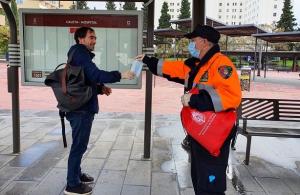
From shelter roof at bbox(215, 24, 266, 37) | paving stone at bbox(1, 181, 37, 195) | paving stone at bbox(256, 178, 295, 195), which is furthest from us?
shelter roof at bbox(215, 24, 266, 37)

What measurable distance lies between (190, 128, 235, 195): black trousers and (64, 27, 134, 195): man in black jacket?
1.05 m

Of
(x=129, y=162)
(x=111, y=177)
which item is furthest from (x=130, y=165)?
(x=111, y=177)

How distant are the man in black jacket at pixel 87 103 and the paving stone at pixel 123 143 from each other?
1.84m

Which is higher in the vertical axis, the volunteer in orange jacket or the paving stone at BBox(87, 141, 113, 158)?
the volunteer in orange jacket

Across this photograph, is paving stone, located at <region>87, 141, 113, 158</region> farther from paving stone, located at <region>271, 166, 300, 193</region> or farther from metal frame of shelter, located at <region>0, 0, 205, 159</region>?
paving stone, located at <region>271, 166, 300, 193</region>

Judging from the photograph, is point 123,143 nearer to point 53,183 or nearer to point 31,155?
point 31,155

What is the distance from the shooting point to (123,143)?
578 cm

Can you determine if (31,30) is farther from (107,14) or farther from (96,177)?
(96,177)

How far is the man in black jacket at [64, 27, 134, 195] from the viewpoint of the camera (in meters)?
3.27

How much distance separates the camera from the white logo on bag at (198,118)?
2742mm

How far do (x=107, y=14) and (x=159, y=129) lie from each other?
9.65ft

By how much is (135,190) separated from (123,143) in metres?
1.98

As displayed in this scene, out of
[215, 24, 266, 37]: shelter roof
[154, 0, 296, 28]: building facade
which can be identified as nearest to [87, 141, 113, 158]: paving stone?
[215, 24, 266, 37]: shelter roof

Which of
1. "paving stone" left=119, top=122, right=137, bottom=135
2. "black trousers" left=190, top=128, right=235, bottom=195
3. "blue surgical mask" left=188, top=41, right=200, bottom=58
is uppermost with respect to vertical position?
"blue surgical mask" left=188, top=41, right=200, bottom=58
